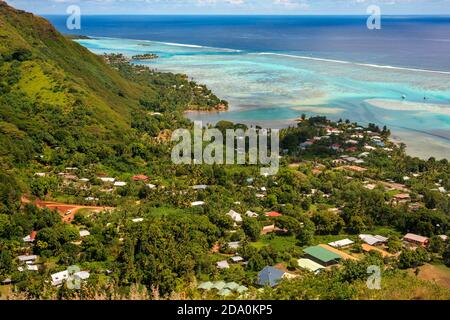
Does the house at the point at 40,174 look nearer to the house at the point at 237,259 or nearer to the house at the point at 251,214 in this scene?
the house at the point at 251,214

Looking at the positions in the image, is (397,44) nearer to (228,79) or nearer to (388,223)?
(228,79)

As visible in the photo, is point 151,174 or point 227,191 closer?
point 227,191

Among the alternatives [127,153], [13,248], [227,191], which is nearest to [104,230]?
[13,248]

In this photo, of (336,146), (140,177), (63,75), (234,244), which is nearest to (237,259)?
(234,244)

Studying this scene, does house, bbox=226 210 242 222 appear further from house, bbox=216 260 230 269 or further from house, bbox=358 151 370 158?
house, bbox=358 151 370 158

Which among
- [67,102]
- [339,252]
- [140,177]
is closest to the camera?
[339,252]

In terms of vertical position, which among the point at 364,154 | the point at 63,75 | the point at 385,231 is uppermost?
the point at 63,75

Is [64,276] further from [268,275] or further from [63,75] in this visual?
[63,75]
